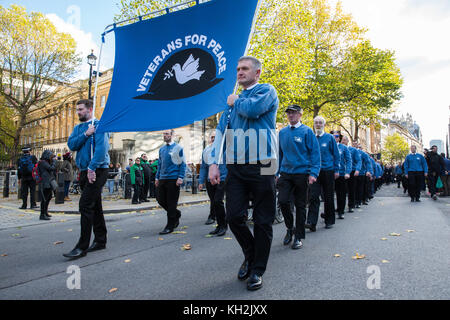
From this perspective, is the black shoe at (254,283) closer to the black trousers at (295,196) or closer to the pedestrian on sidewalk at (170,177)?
the black trousers at (295,196)

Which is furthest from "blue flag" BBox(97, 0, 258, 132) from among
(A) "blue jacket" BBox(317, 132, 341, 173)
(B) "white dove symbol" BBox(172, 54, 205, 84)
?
(A) "blue jacket" BBox(317, 132, 341, 173)

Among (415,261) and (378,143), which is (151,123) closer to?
(415,261)

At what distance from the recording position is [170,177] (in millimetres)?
6434

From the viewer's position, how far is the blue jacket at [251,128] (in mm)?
3021

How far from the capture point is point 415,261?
3840 mm

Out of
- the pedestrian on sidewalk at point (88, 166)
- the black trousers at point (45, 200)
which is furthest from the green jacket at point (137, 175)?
the pedestrian on sidewalk at point (88, 166)

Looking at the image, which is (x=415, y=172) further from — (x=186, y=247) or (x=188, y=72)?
(x=188, y=72)

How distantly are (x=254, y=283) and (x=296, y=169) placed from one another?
2401 mm

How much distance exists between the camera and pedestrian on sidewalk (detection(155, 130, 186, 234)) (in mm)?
6367

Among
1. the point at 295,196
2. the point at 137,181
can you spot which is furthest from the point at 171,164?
the point at 137,181

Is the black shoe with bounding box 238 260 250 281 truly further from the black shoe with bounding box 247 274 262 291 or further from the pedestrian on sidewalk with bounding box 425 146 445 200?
the pedestrian on sidewalk with bounding box 425 146 445 200

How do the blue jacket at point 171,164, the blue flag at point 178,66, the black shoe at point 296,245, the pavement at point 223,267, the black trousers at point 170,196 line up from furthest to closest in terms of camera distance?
the blue jacket at point 171,164 < the black trousers at point 170,196 < the black shoe at point 296,245 < the blue flag at point 178,66 < the pavement at point 223,267

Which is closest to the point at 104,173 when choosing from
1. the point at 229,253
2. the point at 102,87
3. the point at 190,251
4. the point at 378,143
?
the point at 190,251

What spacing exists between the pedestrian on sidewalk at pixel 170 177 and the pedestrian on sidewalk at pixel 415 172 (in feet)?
32.0
